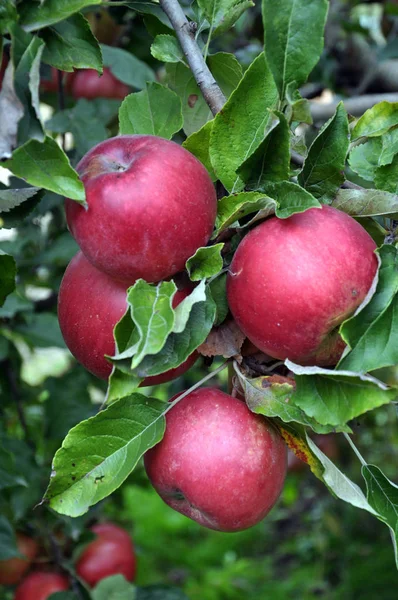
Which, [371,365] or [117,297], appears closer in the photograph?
[371,365]

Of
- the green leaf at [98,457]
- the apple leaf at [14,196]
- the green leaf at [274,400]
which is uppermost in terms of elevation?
the apple leaf at [14,196]

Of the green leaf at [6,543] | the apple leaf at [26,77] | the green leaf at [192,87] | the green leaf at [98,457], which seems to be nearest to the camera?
the apple leaf at [26,77]

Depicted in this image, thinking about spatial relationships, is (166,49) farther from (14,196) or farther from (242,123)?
(14,196)

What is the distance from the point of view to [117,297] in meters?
0.89

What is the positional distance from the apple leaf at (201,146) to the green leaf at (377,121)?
0.19 metres

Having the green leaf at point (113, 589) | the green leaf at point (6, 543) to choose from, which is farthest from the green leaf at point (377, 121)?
the green leaf at point (113, 589)

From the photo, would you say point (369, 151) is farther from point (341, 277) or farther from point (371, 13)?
point (371, 13)

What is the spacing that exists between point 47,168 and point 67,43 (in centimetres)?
22

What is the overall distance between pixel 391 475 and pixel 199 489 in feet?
10.3

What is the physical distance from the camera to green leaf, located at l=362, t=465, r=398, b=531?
0.91m

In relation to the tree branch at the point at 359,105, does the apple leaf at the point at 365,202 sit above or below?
above

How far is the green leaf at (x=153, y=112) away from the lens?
1012mm

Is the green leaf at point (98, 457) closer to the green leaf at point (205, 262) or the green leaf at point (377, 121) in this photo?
the green leaf at point (205, 262)

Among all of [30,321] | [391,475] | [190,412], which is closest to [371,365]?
[190,412]
